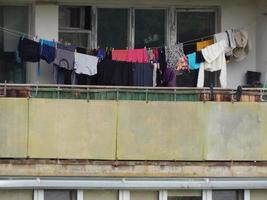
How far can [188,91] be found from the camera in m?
12.9

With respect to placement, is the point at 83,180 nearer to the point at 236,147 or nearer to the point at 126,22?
the point at 236,147

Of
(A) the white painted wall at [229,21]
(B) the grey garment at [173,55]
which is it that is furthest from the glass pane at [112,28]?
(B) the grey garment at [173,55]

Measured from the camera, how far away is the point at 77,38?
46.9 ft

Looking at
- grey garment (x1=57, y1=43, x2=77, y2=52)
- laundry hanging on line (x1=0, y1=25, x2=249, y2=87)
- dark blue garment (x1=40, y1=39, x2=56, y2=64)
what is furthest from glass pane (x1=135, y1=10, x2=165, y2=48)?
dark blue garment (x1=40, y1=39, x2=56, y2=64)

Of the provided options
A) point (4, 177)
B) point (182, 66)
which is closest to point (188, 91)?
point (182, 66)

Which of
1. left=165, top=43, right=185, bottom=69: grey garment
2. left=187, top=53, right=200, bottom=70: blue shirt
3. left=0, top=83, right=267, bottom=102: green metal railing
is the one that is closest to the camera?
left=0, top=83, right=267, bottom=102: green metal railing

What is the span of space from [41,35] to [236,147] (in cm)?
405

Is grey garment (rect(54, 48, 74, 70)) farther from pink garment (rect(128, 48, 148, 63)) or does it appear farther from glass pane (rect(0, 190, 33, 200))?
glass pane (rect(0, 190, 33, 200))

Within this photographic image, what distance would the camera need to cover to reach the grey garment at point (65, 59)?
44.1 feet

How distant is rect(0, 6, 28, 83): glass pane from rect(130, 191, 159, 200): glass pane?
10.3ft

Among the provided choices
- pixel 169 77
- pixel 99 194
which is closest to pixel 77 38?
pixel 169 77

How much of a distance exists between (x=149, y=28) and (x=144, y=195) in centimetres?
342

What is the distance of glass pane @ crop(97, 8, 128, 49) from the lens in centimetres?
1432

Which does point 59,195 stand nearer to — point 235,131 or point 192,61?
point 235,131
